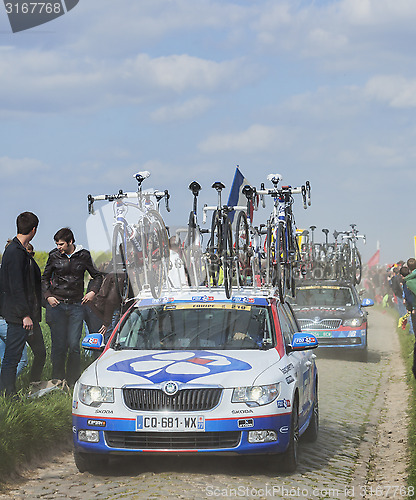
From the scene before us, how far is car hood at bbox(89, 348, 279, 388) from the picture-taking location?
837cm

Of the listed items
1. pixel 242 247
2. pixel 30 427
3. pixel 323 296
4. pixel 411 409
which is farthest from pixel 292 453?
pixel 323 296

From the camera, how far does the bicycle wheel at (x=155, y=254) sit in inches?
443

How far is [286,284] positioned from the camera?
13172 millimetres

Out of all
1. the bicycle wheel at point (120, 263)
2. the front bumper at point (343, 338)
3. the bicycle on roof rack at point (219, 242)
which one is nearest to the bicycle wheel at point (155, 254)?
the bicycle wheel at point (120, 263)

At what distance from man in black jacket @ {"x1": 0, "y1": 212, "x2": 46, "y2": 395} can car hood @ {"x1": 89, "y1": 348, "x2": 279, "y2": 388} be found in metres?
1.41

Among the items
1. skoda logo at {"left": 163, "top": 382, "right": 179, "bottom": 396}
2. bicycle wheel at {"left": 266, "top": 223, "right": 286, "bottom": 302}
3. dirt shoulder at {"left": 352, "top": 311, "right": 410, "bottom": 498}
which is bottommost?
dirt shoulder at {"left": 352, "top": 311, "right": 410, "bottom": 498}

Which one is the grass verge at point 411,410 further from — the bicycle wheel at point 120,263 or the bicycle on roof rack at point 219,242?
the bicycle wheel at point 120,263

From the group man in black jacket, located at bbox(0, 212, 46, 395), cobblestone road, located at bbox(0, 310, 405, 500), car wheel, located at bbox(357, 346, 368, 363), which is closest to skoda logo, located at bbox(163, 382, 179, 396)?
cobblestone road, located at bbox(0, 310, 405, 500)

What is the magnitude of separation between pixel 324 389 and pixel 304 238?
10.6m

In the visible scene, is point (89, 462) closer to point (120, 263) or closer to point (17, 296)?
point (17, 296)

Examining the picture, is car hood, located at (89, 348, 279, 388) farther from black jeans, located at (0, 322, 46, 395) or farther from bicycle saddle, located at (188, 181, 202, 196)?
bicycle saddle, located at (188, 181, 202, 196)

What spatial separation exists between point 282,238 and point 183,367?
5286mm

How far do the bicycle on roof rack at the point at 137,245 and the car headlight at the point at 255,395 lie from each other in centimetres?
315

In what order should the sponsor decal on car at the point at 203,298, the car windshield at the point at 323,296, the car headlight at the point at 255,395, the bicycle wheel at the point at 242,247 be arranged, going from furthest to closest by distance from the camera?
the car windshield at the point at 323,296
the bicycle wheel at the point at 242,247
the sponsor decal on car at the point at 203,298
the car headlight at the point at 255,395
